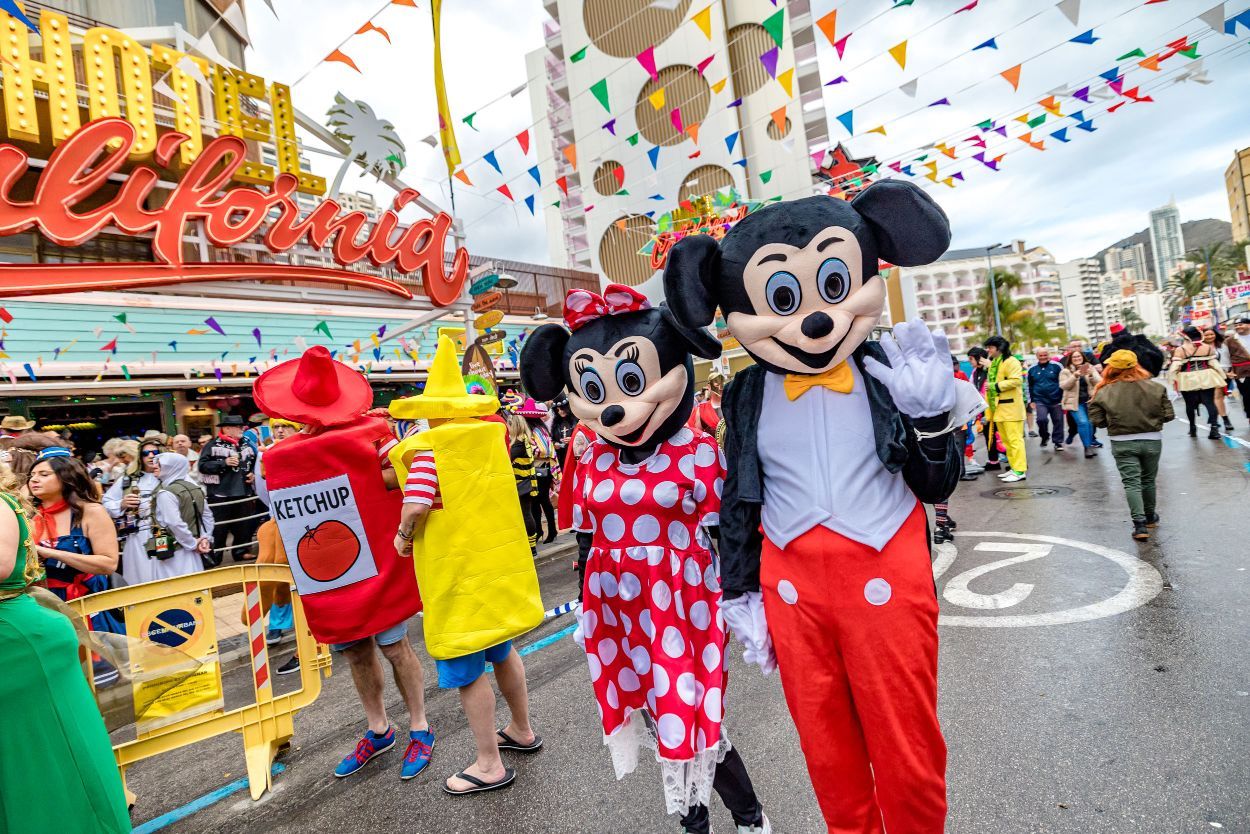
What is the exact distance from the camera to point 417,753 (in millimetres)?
3129

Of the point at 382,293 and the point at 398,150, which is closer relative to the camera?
the point at 382,293

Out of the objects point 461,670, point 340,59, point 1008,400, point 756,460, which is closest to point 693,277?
point 756,460

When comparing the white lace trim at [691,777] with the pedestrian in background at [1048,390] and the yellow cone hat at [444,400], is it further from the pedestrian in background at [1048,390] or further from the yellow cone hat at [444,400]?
the pedestrian in background at [1048,390]

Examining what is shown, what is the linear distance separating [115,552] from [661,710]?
9.89ft

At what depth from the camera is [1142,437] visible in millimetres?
5188

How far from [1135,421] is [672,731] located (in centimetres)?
498

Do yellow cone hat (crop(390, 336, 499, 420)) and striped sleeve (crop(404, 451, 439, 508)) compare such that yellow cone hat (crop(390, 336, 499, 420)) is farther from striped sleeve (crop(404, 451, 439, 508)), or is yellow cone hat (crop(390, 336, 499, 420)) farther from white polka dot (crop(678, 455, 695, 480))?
white polka dot (crop(678, 455, 695, 480))

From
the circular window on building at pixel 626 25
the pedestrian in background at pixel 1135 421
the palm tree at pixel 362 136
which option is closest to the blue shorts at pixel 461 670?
the pedestrian in background at pixel 1135 421

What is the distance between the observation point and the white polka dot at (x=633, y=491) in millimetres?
2354

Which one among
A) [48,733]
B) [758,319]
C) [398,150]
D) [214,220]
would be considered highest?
[398,150]

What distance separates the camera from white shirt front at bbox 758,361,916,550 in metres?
1.86

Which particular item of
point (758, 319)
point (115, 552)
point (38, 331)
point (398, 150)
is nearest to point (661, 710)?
point (758, 319)

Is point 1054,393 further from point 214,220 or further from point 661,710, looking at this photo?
point 214,220

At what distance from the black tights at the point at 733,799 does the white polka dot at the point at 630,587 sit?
615 millimetres
